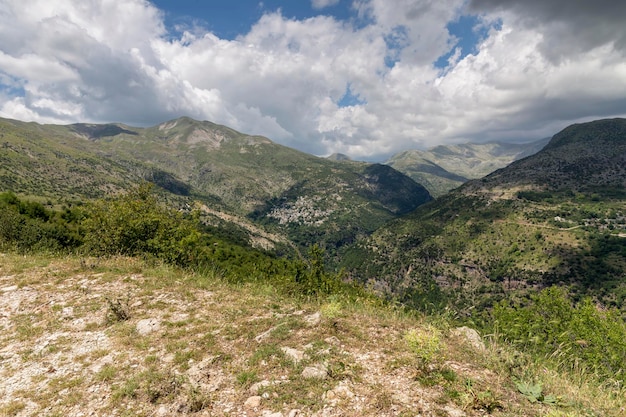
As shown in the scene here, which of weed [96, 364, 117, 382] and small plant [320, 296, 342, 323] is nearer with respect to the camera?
weed [96, 364, 117, 382]

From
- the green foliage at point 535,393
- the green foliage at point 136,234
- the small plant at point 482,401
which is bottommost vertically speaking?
the green foliage at point 535,393

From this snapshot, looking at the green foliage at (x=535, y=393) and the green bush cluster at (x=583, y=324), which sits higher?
the green foliage at (x=535, y=393)

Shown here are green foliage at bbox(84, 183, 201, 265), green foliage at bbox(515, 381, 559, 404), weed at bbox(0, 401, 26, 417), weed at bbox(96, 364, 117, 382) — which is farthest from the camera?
green foliage at bbox(84, 183, 201, 265)

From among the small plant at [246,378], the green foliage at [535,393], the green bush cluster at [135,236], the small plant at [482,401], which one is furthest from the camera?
the green bush cluster at [135,236]

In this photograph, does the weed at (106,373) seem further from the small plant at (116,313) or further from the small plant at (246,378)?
the small plant at (246,378)

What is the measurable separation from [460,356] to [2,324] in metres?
17.4

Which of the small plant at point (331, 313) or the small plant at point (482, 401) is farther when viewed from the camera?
the small plant at point (331, 313)

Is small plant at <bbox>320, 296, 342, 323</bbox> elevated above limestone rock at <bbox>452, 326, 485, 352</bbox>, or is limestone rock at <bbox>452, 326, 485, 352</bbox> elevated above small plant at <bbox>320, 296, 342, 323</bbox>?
small plant at <bbox>320, 296, 342, 323</bbox>

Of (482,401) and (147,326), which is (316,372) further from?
(147,326)

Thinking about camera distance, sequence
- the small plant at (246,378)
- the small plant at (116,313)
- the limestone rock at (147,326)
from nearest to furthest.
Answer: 1. the small plant at (246,378)
2. the limestone rock at (147,326)
3. the small plant at (116,313)

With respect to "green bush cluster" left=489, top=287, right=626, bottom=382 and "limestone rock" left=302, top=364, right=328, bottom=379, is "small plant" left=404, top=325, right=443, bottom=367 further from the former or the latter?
"green bush cluster" left=489, top=287, right=626, bottom=382

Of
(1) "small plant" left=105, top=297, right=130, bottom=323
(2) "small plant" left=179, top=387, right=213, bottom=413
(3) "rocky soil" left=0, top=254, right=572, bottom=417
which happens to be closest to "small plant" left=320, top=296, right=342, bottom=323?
(3) "rocky soil" left=0, top=254, right=572, bottom=417

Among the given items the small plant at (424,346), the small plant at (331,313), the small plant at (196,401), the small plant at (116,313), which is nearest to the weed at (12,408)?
the small plant at (116,313)

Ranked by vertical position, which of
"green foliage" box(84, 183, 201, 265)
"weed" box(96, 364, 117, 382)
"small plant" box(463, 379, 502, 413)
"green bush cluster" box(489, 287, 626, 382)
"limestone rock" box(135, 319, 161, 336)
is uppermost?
"green foliage" box(84, 183, 201, 265)
